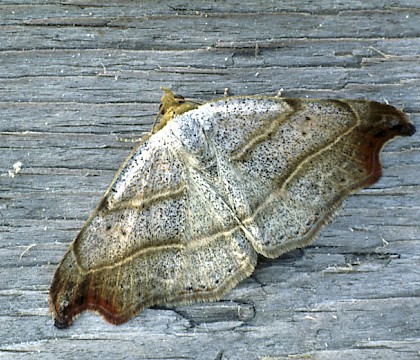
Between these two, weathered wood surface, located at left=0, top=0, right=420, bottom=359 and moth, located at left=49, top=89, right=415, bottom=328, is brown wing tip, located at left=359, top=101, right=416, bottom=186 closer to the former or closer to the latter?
moth, located at left=49, top=89, right=415, bottom=328

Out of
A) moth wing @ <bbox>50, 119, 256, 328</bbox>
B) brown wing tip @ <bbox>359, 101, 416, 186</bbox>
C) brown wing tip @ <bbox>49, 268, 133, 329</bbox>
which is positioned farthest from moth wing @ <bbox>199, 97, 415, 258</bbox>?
brown wing tip @ <bbox>49, 268, 133, 329</bbox>

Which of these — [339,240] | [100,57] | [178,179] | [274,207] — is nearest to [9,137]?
[100,57]

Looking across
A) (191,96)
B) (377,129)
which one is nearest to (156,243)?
(191,96)

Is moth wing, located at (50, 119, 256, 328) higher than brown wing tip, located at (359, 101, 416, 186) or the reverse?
the reverse

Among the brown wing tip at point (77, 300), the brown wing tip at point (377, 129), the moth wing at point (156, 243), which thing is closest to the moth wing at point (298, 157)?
the brown wing tip at point (377, 129)

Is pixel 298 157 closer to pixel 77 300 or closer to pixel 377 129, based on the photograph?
pixel 377 129
